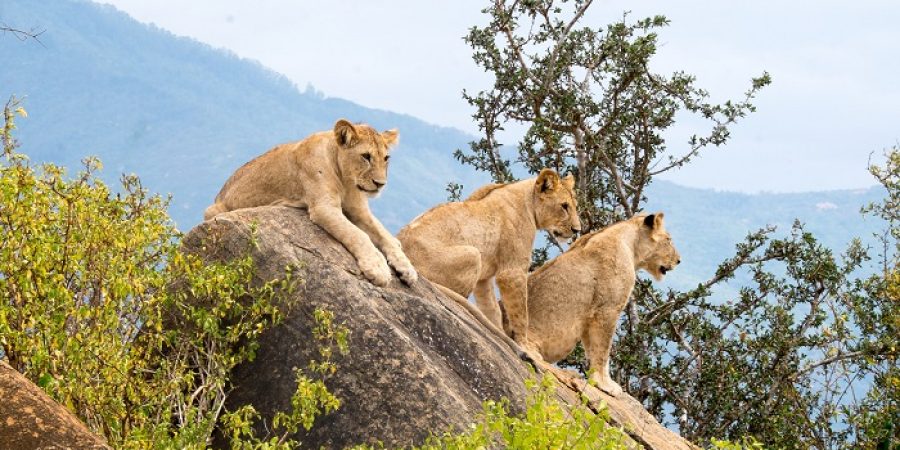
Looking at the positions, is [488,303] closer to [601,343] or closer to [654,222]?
[601,343]

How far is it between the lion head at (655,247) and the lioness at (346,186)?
3919 mm

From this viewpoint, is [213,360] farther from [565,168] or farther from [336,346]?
[565,168]

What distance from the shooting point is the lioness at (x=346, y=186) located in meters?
12.0

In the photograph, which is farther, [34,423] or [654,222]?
[654,222]

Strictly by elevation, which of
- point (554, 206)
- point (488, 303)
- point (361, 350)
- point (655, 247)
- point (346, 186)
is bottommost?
point (361, 350)

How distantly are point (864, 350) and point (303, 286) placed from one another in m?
11.7

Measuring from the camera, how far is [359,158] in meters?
12.2

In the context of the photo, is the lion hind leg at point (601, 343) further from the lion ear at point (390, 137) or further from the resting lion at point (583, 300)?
the lion ear at point (390, 137)

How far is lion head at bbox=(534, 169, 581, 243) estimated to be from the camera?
14.4 m

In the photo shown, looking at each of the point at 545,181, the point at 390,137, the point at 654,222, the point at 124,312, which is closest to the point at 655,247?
the point at 654,222

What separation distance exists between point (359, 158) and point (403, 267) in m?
1.07

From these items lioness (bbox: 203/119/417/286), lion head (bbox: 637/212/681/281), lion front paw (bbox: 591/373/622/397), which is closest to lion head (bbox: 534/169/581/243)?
lion head (bbox: 637/212/681/281)

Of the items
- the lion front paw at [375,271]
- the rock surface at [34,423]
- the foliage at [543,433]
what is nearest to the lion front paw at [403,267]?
the lion front paw at [375,271]

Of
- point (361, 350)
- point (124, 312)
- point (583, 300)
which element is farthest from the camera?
point (583, 300)
